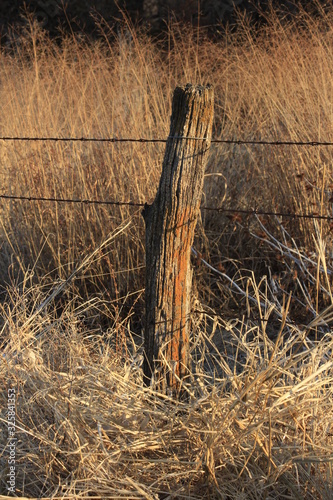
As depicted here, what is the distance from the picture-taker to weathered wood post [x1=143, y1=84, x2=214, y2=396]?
1.86 meters

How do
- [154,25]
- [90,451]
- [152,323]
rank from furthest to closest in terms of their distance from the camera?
1. [154,25]
2. [152,323]
3. [90,451]

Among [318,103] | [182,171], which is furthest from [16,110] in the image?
[182,171]

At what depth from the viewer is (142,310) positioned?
300cm

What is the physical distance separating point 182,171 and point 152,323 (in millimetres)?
526

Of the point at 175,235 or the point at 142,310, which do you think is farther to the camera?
the point at 142,310

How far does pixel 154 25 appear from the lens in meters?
10.0

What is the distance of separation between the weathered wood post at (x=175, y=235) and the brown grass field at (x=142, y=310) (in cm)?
12

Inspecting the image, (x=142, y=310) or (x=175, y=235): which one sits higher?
(x=175, y=235)

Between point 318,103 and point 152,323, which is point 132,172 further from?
point 152,323

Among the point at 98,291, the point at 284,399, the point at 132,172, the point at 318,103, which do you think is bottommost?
the point at 98,291

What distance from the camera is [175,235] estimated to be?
6.30 feet

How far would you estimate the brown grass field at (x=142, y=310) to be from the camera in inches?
67.8

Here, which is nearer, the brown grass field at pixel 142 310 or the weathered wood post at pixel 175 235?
the brown grass field at pixel 142 310

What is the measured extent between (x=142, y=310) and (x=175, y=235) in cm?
115
